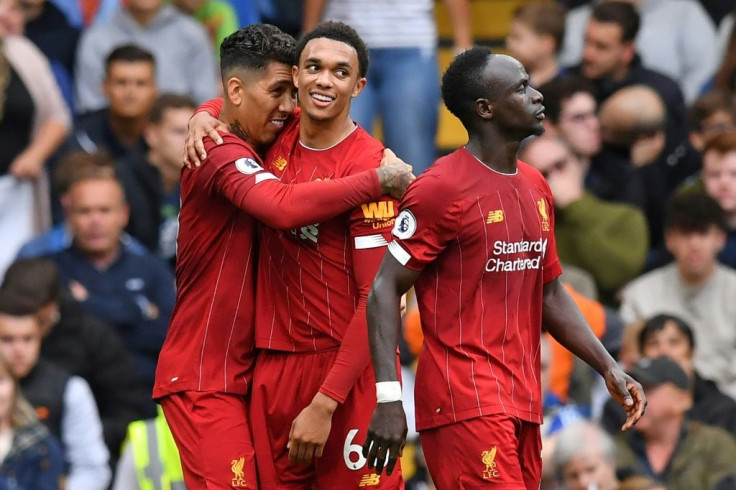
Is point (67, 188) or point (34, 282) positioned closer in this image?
point (34, 282)

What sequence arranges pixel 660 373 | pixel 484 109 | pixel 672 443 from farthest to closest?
pixel 660 373 → pixel 672 443 → pixel 484 109

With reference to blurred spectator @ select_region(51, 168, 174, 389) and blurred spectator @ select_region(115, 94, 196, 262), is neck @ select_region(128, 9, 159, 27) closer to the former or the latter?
blurred spectator @ select_region(115, 94, 196, 262)

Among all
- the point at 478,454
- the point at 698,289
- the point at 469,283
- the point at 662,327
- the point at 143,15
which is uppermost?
the point at 143,15

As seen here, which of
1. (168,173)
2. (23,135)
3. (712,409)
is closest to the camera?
(712,409)

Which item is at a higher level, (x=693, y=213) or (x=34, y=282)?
(x=693, y=213)

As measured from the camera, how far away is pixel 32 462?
8062mm

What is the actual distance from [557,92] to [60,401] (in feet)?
12.3

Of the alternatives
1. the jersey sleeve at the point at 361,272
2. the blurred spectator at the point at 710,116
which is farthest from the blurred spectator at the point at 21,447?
the blurred spectator at the point at 710,116

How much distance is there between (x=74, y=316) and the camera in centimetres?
902

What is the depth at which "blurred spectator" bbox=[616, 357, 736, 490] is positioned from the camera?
8.09 meters

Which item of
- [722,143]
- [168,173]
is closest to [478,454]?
[722,143]

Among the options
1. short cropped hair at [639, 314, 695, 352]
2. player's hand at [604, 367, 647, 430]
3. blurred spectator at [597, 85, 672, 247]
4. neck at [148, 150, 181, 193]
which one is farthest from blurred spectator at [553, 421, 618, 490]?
neck at [148, 150, 181, 193]

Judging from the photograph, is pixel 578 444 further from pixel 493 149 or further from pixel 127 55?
pixel 127 55

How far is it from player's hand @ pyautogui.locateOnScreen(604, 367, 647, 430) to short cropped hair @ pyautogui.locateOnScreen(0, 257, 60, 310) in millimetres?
3887
